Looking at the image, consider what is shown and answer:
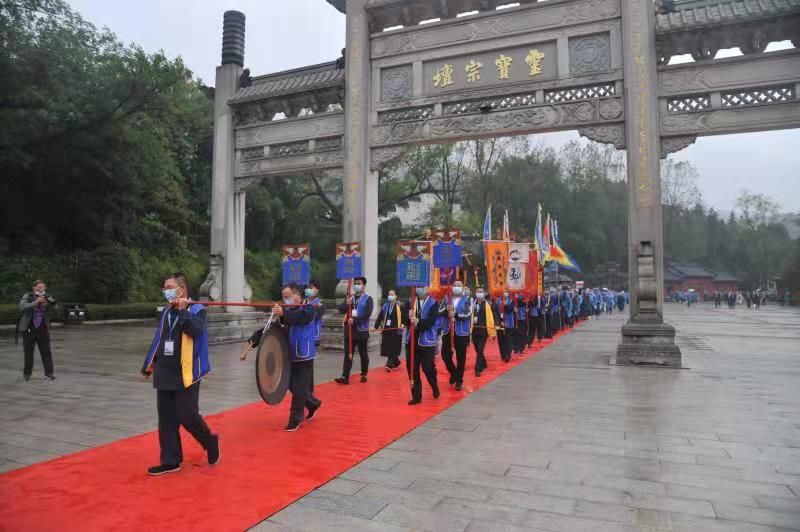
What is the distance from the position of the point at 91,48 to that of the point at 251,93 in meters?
8.89

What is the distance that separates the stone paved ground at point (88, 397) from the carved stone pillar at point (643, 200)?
4.85 meters

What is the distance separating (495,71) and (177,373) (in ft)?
29.3

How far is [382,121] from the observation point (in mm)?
11828

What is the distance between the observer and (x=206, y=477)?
384 centimetres

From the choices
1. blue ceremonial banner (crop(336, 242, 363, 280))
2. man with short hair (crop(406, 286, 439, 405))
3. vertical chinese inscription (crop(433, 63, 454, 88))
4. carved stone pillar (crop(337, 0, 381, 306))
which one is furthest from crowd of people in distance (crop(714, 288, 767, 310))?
man with short hair (crop(406, 286, 439, 405))

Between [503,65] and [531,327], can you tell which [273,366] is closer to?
[503,65]

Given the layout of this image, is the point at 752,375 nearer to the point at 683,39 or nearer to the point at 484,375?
the point at 484,375

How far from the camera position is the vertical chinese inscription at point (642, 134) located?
9.48 meters

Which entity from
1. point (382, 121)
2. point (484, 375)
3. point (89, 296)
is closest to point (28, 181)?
point (89, 296)

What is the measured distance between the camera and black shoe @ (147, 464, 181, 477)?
3.85m

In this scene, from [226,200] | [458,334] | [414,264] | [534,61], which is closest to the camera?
[458,334]

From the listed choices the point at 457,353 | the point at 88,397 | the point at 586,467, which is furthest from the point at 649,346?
the point at 88,397

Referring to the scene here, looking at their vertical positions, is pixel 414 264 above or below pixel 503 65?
below

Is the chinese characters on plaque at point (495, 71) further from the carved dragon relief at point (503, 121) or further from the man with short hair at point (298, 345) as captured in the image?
the man with short hair at point (298, 345)
